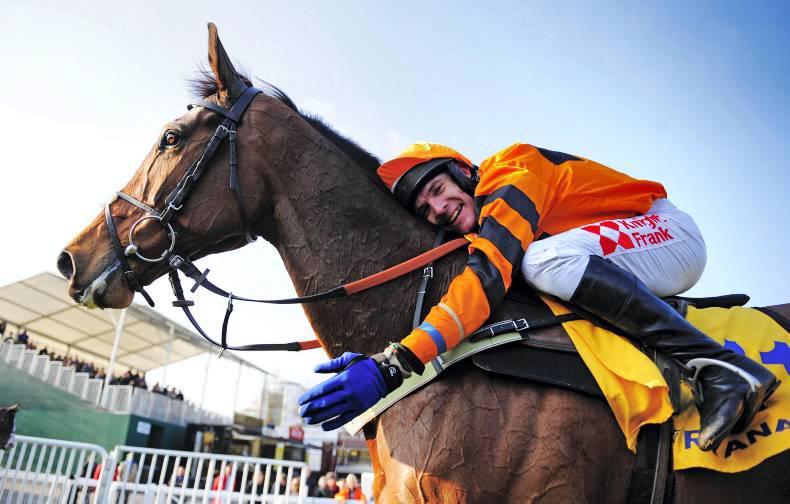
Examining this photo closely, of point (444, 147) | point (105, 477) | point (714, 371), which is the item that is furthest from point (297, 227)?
point (105, 477)

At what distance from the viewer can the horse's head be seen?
282 centimetres

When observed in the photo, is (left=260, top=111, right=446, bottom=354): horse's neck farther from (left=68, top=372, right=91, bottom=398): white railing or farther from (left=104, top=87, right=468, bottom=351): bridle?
(left=68, top=372, right=91, bottom=398): white railing

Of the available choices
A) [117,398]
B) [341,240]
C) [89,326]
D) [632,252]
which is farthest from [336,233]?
[89,326]

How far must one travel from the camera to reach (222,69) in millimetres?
3076

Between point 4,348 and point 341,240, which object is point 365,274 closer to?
point 341,240

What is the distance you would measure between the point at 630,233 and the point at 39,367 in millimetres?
26906

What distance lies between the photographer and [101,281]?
9.13 ft

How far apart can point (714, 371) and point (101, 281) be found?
2.95 m

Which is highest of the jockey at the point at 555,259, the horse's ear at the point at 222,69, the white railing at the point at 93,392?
the white railing at the point at 93,392

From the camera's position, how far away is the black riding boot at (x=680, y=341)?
2.04 metres

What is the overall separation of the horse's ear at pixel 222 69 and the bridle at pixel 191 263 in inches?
2.9

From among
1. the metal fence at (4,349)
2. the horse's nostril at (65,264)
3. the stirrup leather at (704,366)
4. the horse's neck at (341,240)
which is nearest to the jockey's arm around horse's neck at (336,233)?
the horse's neck at (341,240)

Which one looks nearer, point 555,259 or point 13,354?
point 555,259

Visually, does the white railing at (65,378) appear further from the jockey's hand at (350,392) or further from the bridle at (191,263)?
the jockey's hand at (350,392)
